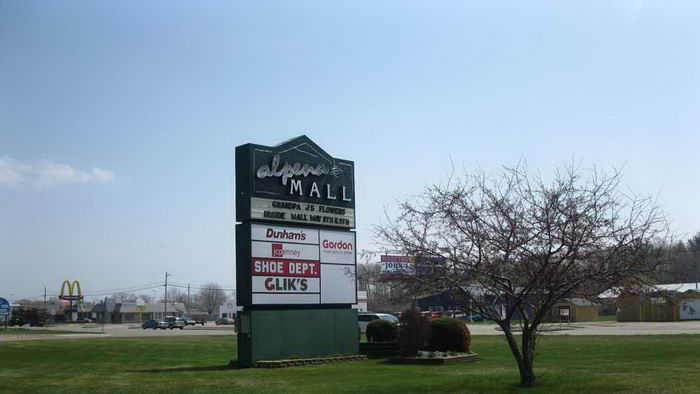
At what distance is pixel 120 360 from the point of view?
29266mm

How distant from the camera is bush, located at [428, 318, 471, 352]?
85.4 feet

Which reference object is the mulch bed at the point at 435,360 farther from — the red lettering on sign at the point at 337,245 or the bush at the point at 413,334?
the red lettering on sign at the point at 337,245

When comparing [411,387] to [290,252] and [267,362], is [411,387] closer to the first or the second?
[267,362]

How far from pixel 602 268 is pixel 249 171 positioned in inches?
553

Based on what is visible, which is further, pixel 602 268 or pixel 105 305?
pixel 105 305

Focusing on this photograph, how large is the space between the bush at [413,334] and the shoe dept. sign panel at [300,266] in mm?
2748

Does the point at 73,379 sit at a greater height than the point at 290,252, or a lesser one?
lesser

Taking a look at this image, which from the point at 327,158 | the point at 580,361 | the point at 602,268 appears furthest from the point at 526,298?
the point at 327,158

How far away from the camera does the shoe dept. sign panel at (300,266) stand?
974 inches

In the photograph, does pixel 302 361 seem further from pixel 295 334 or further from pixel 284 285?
pixel 284 285

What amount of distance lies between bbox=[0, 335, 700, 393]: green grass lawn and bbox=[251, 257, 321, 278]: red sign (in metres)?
3.42

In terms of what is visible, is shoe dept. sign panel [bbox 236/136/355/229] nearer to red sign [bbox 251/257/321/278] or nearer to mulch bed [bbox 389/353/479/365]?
red sign [bbox 251/257/321/278]

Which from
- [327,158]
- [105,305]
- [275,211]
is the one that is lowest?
[105,305]

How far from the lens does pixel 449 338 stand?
26.1 m
